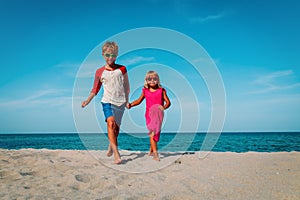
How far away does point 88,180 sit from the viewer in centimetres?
334

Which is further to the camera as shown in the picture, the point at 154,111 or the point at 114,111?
the point at 154,111

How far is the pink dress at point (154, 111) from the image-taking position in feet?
17.3

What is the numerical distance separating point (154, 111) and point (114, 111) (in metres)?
0.99

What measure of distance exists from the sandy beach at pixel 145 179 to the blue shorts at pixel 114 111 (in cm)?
87

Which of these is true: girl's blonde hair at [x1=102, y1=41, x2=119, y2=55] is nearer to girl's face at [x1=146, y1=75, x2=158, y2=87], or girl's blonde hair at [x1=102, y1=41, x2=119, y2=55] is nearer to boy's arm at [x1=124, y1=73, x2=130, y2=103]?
boy's arm at [x1=124, y1=73, x2=130, y2=103]

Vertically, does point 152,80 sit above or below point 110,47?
below

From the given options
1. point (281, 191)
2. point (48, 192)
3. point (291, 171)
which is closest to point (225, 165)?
point (291, 171)

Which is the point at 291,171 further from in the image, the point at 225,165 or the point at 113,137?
the point at 113,137

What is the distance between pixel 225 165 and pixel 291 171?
3.56ft

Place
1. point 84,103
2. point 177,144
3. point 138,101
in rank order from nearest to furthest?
point 84,103
point 138,101
point 177,144

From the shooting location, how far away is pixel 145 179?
3451mm

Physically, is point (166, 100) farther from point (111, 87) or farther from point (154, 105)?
point (111, 87)

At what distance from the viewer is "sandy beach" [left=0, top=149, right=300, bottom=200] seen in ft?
9.18

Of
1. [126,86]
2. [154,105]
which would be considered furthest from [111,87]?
[154,105]
